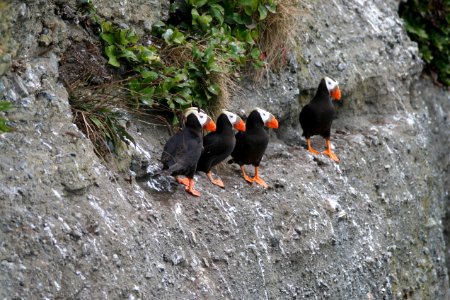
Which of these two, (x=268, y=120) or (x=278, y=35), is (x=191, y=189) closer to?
(x=268, y=120)

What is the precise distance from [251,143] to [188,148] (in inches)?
31.4

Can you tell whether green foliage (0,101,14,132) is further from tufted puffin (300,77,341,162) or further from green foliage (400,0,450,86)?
green foliage (400,0,450,86)

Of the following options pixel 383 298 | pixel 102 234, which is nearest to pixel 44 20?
pixel 102 234

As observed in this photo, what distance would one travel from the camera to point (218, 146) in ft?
23.5

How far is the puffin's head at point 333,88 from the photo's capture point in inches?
336

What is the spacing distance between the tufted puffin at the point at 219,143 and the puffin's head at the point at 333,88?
154cm

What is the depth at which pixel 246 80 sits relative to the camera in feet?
27.5

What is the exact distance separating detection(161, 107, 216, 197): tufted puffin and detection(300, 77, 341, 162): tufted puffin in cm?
157

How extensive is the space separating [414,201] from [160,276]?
425 cm

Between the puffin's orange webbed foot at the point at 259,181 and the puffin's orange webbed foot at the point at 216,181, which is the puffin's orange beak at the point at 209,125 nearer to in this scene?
the puffin's orange webbed foot at the point at 216,181

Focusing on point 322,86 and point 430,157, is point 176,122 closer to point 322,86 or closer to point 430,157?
point 322,86

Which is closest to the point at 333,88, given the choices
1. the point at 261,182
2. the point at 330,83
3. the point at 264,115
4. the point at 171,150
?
the point at 330,83

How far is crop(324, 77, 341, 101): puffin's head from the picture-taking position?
8.53 meters

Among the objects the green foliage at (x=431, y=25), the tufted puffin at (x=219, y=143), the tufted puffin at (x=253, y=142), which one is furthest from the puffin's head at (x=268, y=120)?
the green foliage at (x=431, y=25)
